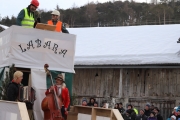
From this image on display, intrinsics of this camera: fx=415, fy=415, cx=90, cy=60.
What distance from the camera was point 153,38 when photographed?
22281 millimetres

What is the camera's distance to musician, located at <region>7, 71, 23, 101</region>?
8984 mm

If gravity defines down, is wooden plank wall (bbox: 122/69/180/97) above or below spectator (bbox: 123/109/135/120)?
above

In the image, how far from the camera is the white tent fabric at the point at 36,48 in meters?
9.89

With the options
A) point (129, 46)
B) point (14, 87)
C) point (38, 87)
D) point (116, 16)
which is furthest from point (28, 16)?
point (116, 16)

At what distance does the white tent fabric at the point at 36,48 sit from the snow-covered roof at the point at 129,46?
29.3 feet

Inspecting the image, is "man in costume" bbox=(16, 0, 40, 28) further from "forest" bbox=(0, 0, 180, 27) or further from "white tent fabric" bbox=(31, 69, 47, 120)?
"forest" bbox=(0, 0, 180, 27)

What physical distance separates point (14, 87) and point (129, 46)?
43.7 feet

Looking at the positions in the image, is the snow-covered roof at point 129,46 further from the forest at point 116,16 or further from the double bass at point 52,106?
the forest at point 116,16

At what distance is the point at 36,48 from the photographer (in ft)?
33.3

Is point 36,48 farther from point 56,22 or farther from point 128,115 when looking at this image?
point 128,115

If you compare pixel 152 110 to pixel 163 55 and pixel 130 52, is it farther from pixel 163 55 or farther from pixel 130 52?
pixel 130 52

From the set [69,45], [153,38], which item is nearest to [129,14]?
[153,38]

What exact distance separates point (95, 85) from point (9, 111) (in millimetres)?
13617

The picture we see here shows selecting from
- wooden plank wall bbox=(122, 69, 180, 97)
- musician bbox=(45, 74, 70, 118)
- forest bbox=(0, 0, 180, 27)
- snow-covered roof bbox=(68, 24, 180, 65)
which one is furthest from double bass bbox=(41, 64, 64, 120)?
forest bbox=(0, 0, 180, 27)
